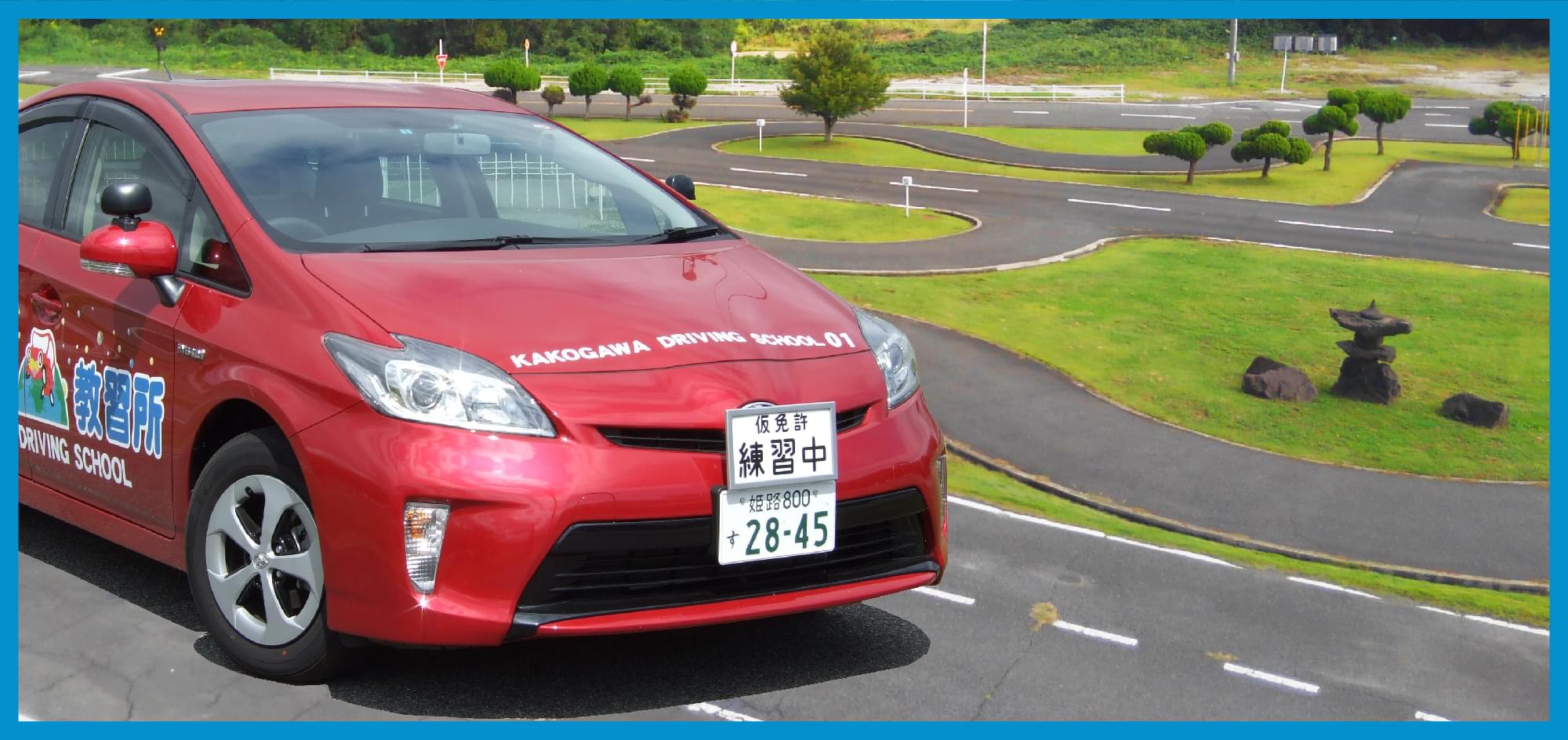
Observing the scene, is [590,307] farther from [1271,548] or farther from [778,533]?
[1271,548]

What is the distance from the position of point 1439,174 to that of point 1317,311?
17736mm

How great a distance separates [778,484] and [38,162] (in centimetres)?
330

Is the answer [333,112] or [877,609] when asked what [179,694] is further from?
[877,609]

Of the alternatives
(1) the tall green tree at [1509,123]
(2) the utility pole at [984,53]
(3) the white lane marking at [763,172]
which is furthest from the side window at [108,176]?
(2) the utility pole at [984,53]

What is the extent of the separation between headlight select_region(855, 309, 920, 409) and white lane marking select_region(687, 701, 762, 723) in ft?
3.30

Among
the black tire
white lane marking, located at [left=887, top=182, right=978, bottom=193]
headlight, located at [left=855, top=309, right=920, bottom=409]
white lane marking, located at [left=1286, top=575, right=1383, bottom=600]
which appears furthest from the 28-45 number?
white lane marking, located at [left=887, top=182, right=978, bottom=193]

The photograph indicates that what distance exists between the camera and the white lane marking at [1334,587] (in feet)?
25.9

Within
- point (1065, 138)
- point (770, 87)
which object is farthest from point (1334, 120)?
point (770, 87)

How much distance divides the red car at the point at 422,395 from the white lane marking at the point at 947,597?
5.19 ft

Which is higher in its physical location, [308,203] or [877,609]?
[308,203]

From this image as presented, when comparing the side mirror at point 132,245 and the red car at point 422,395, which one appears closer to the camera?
the red car at point 422,395

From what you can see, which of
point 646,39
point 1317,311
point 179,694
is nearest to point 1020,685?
point 179,694

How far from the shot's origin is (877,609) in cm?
562

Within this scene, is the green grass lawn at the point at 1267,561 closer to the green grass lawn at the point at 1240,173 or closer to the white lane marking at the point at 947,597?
the white lane marking at the point at 947,597
